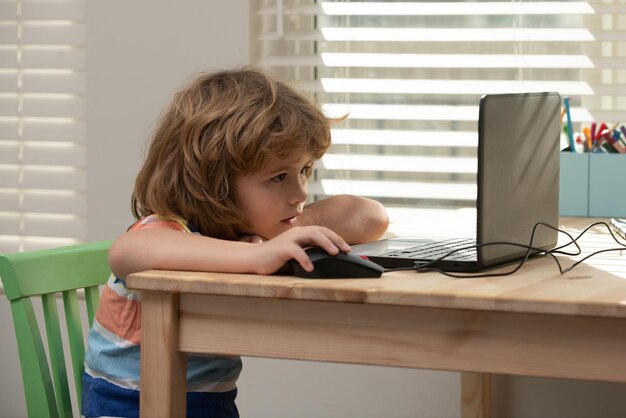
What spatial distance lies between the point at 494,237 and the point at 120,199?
1343mm

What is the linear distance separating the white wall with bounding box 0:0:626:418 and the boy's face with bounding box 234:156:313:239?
0.98 meters

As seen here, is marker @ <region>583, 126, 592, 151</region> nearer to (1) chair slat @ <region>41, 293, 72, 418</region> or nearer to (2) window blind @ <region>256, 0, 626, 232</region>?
(2) window blind @ <region>256, 0, 626, 232</region>

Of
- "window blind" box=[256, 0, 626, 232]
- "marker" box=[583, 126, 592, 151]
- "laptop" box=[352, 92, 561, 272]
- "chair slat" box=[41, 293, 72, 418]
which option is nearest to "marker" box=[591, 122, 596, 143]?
"marker" box=[583, 126, 592, 151]

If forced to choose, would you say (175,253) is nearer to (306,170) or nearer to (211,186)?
(211,186)

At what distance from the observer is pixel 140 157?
2.33 meters

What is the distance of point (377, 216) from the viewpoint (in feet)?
4.91

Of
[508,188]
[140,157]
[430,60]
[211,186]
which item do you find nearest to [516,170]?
[508,188]

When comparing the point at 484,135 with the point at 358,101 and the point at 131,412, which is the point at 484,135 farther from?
the point at 358,101

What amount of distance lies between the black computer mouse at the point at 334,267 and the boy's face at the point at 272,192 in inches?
8.5

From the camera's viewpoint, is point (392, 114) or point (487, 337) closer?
point (487, 337)

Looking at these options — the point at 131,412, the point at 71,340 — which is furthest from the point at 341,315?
the point at 71,340

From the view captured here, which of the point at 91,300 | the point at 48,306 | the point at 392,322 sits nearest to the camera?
the point at 392,322

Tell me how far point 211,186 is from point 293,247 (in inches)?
9.8

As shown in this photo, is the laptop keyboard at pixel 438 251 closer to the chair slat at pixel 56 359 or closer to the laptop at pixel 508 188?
the laptop at pixel 508 188
